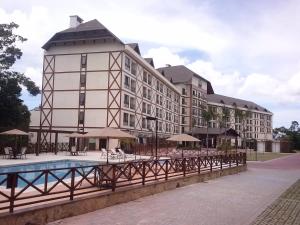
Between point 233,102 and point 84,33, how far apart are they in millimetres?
70215

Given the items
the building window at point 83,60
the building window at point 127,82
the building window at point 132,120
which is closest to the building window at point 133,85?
the building window at point 127,82

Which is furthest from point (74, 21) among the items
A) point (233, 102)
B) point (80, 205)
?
point (233, 102)

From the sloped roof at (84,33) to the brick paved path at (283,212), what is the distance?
3320 centimetres

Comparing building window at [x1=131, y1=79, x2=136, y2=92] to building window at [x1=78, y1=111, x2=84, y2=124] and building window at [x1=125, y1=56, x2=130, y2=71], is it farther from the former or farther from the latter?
building window at [x1=78, y1=111, x2=84, y2=124]

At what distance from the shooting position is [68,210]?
9039mm

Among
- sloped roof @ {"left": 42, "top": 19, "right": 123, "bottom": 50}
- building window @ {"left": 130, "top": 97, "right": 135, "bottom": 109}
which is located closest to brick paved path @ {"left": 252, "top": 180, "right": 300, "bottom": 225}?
sloped roof @ {"left": 42, "top": 19, "right": 123, "bottom": 50}

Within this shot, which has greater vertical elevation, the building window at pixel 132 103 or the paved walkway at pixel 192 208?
the building window at pixel 132 103

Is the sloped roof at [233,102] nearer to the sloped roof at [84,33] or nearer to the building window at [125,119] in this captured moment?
the building window at [125,119]

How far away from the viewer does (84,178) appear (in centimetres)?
1021

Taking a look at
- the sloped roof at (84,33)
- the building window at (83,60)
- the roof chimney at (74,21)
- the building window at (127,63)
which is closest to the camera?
the sloped roof at (84,33)

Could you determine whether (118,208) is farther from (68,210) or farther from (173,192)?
(173,192)

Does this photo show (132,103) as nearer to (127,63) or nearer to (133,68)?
(133,68)

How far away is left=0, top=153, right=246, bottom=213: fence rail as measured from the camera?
8.10 m

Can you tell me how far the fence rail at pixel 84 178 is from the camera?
26.6ft
